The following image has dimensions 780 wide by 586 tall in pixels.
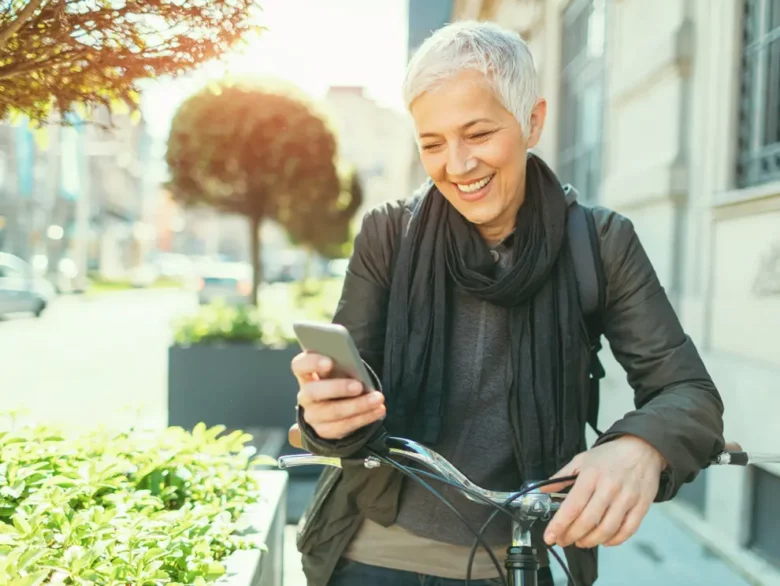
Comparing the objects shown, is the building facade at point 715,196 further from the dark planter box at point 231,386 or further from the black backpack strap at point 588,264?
the dark planter box at point 231,386

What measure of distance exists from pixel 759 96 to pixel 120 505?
3.35 m

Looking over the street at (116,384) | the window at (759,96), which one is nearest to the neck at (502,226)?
the street at (116,384)

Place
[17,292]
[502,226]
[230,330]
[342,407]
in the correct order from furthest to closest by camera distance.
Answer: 1. [17,292]
2. [230,330]
3. [502,226]
4. [342,407]

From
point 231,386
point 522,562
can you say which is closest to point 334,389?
point 522,562

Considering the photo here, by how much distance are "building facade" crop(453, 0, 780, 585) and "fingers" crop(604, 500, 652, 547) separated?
7.97 feet

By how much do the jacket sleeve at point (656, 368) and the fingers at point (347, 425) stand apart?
1.23 feet

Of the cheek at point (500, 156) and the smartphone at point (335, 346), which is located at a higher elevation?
the cheek at point (500, 156)

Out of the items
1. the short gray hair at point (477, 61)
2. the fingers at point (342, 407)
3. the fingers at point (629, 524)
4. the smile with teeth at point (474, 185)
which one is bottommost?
the fingers at point (629, 524)

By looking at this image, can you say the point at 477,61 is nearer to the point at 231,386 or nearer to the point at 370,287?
the point at 370,287

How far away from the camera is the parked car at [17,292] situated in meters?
21.8

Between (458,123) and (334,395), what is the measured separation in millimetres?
617

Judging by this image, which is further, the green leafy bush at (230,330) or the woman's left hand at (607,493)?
the green leafy bush at (230,330)

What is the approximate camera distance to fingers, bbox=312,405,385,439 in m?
1.25

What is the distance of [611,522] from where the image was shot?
1.21 metres
